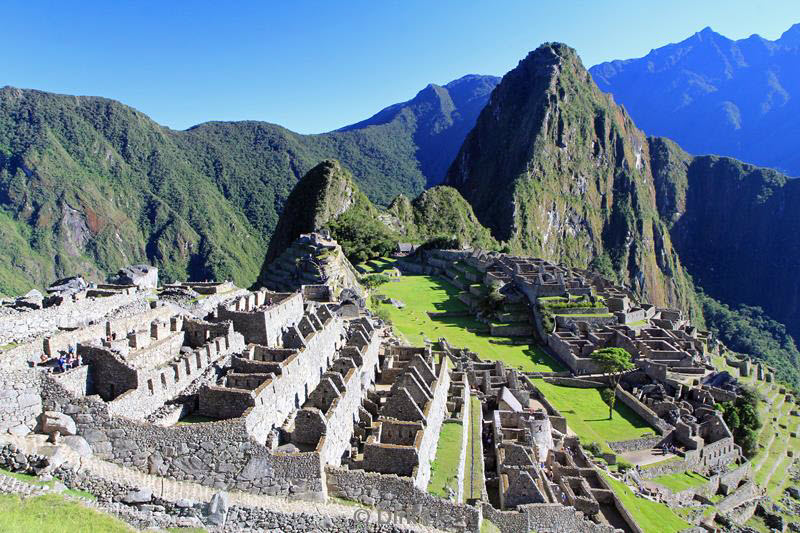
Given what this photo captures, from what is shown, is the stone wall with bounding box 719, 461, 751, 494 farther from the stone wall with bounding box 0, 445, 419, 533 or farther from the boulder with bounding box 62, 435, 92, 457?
the boulder with bounding box 62, 435, 92, 457

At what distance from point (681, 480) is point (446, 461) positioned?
19.5 meters

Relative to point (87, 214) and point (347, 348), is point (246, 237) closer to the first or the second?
point (87, 214)

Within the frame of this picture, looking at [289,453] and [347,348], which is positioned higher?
[347,348]

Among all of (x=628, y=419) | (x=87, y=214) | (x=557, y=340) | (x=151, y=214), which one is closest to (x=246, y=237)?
(x=151, y=214)

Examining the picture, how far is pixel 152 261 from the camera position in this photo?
15212 centimetres

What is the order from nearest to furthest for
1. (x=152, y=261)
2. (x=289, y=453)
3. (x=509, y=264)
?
(x=289, y=453), (x=509, y=264), (x=152, y=261)

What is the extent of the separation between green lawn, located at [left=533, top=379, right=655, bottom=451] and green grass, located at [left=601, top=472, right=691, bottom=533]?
13.4ft

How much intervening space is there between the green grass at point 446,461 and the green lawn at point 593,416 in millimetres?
12348

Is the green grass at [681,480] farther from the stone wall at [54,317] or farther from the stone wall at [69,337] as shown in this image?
the stone wall at [54,317]

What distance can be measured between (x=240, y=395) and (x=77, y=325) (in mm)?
7431

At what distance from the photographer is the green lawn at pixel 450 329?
4453 centimetres

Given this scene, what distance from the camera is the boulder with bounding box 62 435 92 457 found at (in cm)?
1315

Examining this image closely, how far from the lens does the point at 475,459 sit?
20.4 m

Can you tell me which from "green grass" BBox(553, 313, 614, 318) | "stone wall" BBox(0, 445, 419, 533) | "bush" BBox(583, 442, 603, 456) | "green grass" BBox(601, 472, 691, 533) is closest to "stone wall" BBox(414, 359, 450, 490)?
"stone wall" BBox(0, 445, 419, 533)
